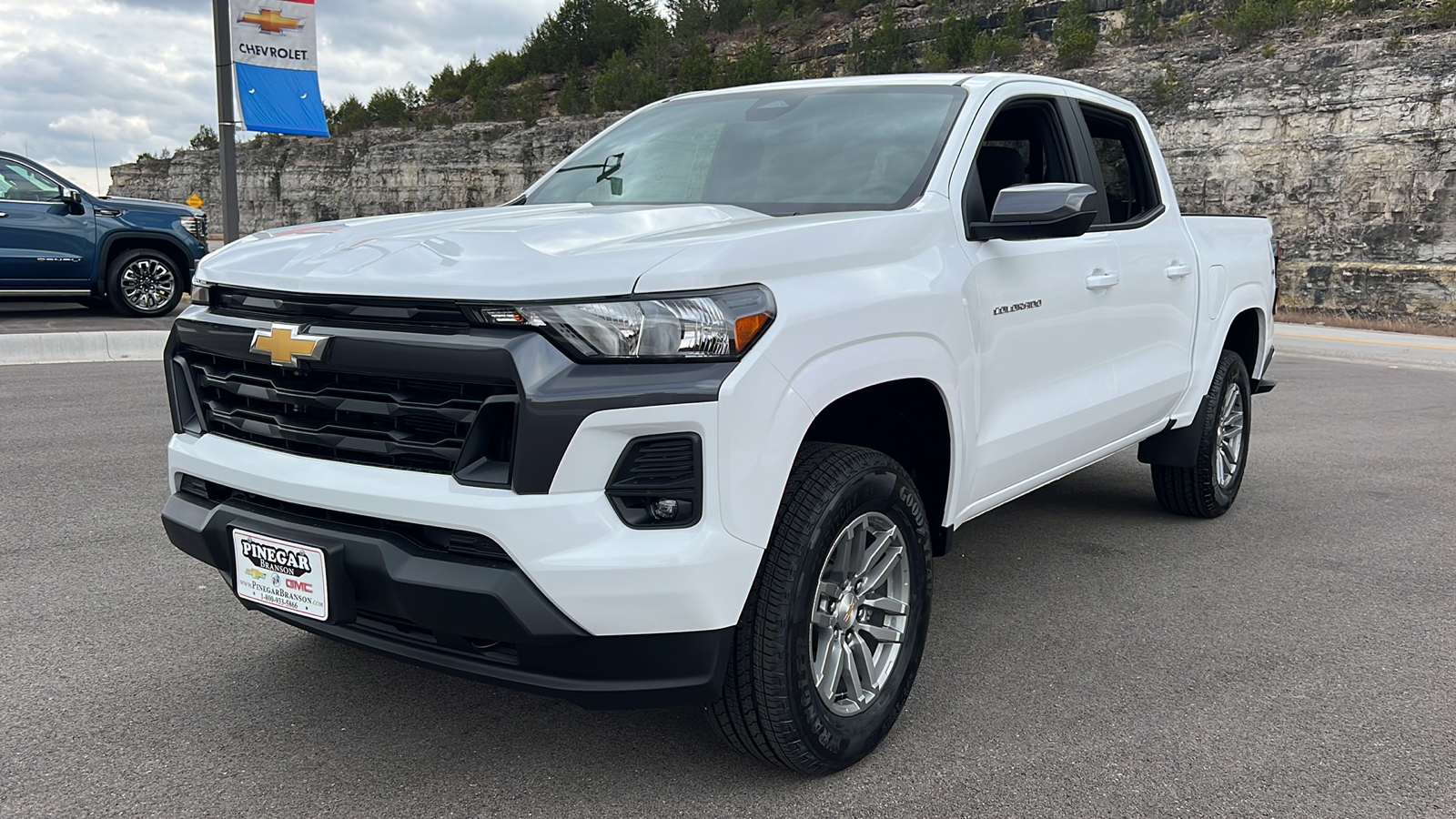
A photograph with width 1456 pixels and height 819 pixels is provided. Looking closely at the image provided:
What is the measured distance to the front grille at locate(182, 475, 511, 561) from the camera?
7.66 ft

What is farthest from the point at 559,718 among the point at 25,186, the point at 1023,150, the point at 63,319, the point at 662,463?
the point at 63,319

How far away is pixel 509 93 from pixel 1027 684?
185 feet

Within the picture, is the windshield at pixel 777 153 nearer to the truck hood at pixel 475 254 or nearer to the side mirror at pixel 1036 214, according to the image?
the side mirror at pixel 1036 214

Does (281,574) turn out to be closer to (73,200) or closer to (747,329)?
(747,329)

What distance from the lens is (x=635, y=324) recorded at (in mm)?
2322

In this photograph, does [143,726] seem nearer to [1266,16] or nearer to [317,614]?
[317,614]

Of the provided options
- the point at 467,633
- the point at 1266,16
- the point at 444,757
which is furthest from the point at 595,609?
the point at 1266,16

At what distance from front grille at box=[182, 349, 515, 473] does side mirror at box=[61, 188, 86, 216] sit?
1143 cm

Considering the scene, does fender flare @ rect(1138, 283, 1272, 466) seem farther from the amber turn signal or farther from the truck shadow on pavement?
the amber turn signal

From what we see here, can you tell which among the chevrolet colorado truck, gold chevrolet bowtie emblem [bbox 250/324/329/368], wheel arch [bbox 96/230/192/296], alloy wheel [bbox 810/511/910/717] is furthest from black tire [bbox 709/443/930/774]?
the chevrolet colorado truck

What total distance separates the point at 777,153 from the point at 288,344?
1878mm

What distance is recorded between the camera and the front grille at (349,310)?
7.84ft

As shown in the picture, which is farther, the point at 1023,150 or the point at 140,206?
the point at 140,206

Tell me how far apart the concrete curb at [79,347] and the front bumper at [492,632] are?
869 cm
